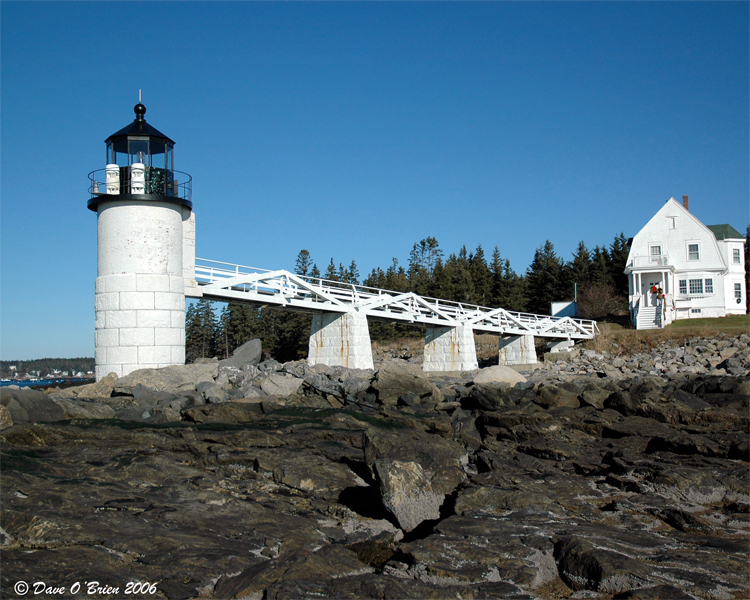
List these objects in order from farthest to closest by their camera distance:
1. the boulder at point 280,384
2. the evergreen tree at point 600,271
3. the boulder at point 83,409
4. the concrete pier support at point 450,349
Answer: the evergreen tree at point 600,271 → the concrete pier support at point 450,349 → the boulder at point 280,384 → the boulder at point 83,409

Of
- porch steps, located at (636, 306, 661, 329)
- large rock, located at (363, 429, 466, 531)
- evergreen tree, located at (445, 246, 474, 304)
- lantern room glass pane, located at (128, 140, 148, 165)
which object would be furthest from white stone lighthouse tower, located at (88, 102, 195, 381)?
evergreen tree, located at (445, 246, 474, 304)

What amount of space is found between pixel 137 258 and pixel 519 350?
23.5 metres

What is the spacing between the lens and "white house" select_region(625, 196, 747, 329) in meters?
40.4

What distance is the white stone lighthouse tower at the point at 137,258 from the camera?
20094 millimetres

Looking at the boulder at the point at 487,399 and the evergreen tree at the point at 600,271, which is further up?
the evergreen tree at the point at 600,271

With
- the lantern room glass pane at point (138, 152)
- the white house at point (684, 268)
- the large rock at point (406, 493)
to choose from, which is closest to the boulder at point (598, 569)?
the large rock at point (406, 493)

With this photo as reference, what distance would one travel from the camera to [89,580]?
5.54 m

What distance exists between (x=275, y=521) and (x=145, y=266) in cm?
1492

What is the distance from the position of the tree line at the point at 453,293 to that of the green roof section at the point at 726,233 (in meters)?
12.2

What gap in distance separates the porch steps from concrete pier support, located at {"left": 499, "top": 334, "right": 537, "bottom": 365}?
7.11 meters

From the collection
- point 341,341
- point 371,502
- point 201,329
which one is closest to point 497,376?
point 341,341

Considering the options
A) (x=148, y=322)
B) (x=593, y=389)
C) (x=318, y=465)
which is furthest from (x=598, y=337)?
(x=318, y=465)

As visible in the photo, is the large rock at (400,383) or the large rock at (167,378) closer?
the large rock at (167,378)

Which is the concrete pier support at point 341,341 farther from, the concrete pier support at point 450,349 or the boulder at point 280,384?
the concrete pier support at point 450,349
